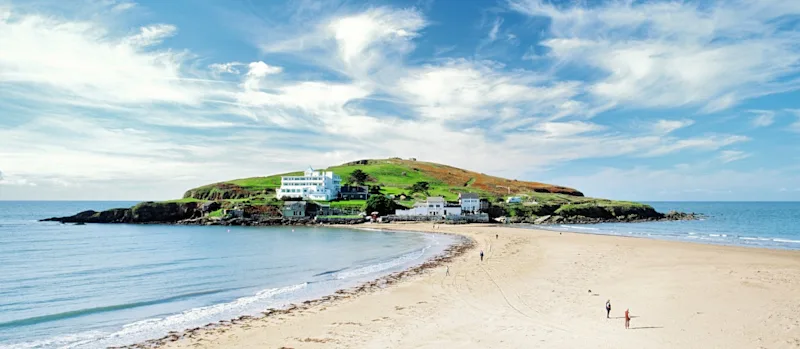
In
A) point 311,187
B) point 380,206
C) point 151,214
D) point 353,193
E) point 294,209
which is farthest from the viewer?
point 353,193

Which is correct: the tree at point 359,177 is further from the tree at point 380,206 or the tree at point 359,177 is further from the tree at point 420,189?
the tree at point 380,206

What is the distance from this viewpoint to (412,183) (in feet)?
520

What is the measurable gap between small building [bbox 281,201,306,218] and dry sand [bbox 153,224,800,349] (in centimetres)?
7252

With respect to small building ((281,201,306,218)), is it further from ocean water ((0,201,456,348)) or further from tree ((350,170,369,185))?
ocean water ((0,201,456,348))

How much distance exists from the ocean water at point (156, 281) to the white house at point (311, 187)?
58069 millimetres

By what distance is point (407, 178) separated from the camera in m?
167

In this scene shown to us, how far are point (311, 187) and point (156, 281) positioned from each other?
289 ft

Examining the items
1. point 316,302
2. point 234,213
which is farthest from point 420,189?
point 316,302

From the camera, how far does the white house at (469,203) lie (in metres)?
107

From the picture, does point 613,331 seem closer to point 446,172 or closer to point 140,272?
point 140,272

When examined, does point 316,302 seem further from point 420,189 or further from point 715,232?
point 420,189

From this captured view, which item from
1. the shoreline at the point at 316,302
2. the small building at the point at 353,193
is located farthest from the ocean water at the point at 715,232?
the small building at the point at 353,193

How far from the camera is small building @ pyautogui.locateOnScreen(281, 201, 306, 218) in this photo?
105 metres

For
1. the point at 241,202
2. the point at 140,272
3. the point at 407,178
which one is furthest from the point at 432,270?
the point at 407,178
